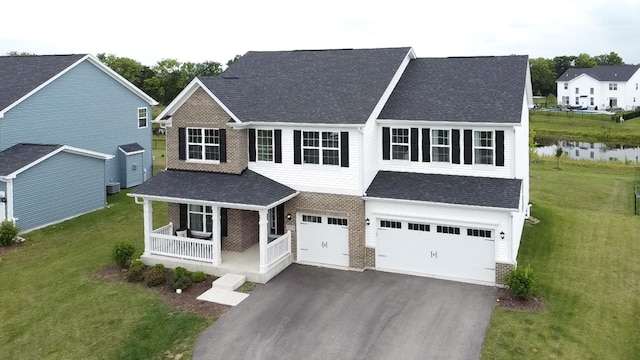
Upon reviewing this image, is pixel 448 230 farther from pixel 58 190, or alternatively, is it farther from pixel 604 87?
pixel 604 87

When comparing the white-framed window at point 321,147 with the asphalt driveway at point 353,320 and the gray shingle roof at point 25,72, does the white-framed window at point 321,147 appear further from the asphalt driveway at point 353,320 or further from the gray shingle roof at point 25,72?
the gray shingle roof at point 25,72


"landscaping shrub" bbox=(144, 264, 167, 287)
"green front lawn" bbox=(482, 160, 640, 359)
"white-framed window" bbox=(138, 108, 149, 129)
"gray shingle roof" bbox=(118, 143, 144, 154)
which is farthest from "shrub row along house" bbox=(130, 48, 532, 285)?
"white-framed window" bbox=(138, 108, 149, 129)

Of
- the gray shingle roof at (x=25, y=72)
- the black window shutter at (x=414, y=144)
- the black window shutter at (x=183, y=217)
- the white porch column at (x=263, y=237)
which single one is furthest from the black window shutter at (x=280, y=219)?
the gray shingle roof at (x=25, y=72)

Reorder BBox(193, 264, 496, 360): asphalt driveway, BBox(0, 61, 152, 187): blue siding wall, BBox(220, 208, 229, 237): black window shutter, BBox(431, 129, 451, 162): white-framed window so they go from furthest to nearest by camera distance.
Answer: BBox(0, 61, 152, 187): blue siding wall < BBox(220, 208, 229, 237): black window shutter < BBox(431, 129, 451, 162): white-framed window < BBox(193, 264, 496, 360): asphalt driveway

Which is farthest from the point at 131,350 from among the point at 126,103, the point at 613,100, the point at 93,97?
the point at 613,100

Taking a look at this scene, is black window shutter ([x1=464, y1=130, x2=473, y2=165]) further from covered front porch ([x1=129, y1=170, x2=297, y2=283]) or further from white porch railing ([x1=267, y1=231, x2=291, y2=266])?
white porch railing ([x1=267, y1=231, x2=291, y2=266])

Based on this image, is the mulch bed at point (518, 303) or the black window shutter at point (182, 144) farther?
the black window shutter at point (182, 144)

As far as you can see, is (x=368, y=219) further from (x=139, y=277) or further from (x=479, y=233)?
(x=139, y=277)
